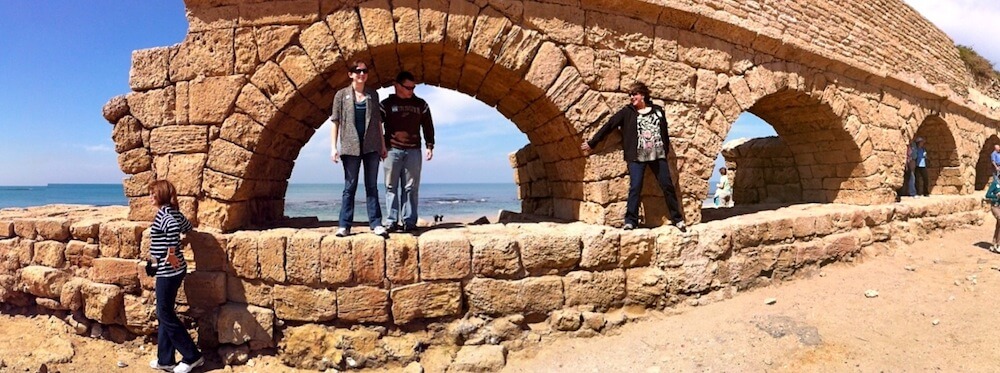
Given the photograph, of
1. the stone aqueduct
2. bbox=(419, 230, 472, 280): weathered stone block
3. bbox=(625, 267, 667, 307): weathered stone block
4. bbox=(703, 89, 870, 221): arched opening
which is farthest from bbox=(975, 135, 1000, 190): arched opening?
bbox=(419, 230, 472, 280): weathered stone block

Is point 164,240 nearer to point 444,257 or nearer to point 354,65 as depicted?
point 354,65

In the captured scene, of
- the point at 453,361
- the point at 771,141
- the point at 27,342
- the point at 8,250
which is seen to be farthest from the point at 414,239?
the point at 771,141

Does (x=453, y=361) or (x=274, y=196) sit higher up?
(x=274, y=196)

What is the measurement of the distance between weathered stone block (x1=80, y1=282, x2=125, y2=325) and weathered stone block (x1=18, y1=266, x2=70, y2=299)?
1.65ft

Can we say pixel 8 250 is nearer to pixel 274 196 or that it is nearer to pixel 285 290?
pixel 274 196

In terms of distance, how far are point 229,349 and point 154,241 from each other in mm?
1085

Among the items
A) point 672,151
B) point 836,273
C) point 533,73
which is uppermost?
point 533,73

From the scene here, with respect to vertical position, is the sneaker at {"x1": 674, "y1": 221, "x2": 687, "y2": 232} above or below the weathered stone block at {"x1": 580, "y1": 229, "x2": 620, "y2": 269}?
above

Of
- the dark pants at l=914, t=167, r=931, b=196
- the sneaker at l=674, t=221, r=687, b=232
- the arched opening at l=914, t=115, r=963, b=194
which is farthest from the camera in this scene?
the dark pants at l=914, t=167, r=931, b=196

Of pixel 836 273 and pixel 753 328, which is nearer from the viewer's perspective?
pixel 753 328

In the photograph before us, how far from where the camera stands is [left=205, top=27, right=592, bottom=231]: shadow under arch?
406 centimetres

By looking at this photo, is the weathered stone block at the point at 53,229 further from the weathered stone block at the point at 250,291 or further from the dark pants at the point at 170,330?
the weathered stone block at the point at 250,291

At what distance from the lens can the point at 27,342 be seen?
4457mm

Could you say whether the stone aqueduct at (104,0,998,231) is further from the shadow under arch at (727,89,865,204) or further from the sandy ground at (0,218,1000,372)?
the sandy ground at (0,218,1000,372)
